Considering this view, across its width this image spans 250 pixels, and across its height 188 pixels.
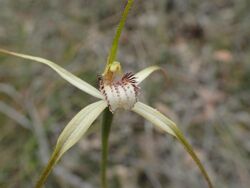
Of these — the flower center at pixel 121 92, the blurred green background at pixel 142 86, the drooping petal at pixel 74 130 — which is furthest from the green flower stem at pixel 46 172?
the blurred green background at pixel 142 86

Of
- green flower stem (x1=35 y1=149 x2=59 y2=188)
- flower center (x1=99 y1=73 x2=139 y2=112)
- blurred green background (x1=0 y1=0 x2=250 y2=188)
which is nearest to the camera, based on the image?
green flower stem (x1=35 y1=149 x2=59 y2=188)

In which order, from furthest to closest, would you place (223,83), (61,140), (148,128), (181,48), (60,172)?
(181,48) → (223,83) → (148,128) → (60,172) → (61,140)

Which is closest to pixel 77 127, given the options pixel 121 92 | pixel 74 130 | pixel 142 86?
pixel 74 130

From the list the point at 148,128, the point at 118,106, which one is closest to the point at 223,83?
the point at 148,128

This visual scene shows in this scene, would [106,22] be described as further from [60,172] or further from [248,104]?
[60,172]

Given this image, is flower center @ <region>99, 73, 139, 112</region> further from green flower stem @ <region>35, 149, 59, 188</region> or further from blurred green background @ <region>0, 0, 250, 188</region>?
blurred green background @ <region>0, 0, 250, 188</region>

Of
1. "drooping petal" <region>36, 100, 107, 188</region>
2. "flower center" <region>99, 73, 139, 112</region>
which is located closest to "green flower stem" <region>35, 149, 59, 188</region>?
"drooping petal" <region>36, 100, 107, 188</region>

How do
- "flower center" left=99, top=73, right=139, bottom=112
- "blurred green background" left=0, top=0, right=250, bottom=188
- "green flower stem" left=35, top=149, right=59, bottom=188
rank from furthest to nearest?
"blurred green background" left=0, top=0, right=250, bottom=188, "flower center" left=99, top=73, right=139, bottom=112, "green flower stem" left=35, top=149, right=59, bottom=188

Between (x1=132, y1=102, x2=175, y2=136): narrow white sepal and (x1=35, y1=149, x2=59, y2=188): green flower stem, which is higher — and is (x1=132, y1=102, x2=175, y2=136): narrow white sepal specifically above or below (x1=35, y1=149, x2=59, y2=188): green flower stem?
above
